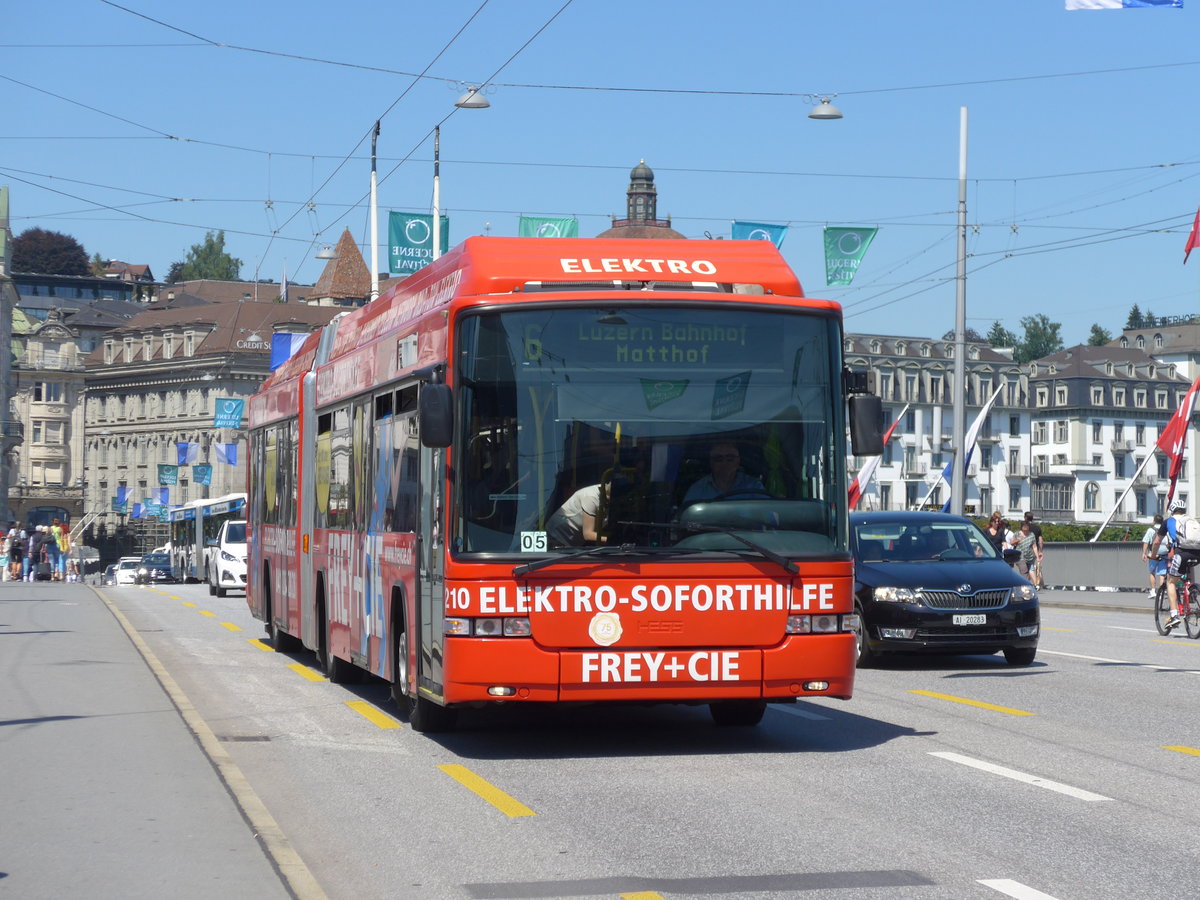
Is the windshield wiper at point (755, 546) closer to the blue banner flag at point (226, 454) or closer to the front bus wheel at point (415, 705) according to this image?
the front bus wheel at point (415, 705)

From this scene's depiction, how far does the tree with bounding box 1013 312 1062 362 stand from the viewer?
174625 mm

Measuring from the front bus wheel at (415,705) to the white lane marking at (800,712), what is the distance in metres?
2.78

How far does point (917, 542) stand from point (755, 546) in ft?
28.9

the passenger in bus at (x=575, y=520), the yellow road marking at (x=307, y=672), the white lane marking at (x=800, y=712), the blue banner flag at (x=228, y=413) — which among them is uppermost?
the blue banner flag at (x=228, y=413)

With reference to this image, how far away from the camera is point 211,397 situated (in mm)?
138750

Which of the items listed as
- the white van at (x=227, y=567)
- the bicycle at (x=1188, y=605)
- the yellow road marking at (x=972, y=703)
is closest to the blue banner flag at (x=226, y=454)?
the white van at (x=227, y=567)

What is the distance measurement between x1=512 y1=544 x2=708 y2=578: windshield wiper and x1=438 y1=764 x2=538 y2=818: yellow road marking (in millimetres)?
1192

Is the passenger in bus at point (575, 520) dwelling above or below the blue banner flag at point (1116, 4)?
below

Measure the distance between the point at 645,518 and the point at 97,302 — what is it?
166 m

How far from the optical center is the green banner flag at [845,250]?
31.8 metres

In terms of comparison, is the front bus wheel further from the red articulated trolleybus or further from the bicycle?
the bicycle

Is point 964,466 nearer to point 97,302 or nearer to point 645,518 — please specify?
point 645,518

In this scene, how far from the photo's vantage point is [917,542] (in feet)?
65.4

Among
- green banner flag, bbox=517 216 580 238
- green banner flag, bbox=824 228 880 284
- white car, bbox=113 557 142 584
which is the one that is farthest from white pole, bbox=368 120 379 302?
white car, bbox=113 557 142 584
